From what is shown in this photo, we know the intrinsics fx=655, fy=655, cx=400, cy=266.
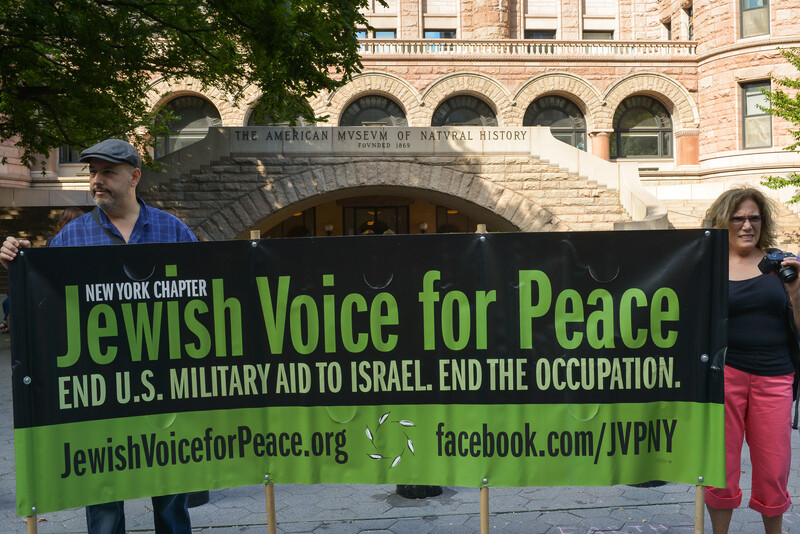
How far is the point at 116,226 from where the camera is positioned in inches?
135

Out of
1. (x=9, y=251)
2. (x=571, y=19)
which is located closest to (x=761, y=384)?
(x=9, y=251)

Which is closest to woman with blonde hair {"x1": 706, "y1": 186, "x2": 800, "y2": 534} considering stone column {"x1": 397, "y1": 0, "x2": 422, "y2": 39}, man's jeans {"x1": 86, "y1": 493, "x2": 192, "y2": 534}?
man's jeans {"x1": 86, "y1": 493, "x2": 192, "y2": 534}

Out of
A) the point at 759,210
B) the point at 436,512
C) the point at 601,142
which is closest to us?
the point at 759,210

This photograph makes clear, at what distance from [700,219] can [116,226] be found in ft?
67.4

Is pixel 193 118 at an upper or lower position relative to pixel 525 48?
lower

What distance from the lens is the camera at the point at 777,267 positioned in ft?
11.3

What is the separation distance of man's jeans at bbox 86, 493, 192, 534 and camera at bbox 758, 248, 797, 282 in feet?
10.8

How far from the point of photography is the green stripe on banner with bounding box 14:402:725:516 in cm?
321

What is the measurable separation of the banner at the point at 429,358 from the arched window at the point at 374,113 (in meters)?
25.2

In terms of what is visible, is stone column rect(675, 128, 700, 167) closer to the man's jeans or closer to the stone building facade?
the stone building facade

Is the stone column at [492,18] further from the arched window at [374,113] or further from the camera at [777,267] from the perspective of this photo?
the camera at [777,267]

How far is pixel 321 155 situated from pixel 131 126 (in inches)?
169

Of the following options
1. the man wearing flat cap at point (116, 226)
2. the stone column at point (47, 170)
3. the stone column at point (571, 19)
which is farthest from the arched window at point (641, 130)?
the man wearing flat cap at point (116, 226)

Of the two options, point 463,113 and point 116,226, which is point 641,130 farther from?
point 116,226
